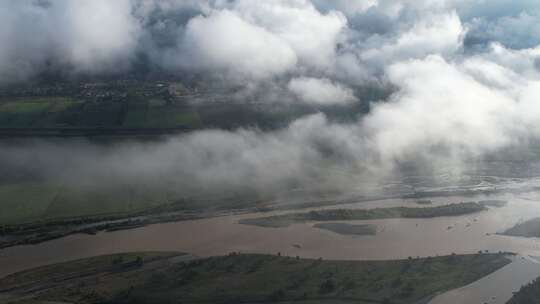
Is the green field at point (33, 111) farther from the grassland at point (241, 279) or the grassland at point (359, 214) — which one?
the grassland at point (241, 279)

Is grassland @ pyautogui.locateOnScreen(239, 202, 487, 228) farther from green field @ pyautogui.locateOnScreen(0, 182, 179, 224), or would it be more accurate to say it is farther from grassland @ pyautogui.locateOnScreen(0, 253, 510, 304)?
green field @ pyautogui.locateOnScreen(0, 182, 179, 224)

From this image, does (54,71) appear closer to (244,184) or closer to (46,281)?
(244,184)

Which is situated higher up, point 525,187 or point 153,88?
point 153,88

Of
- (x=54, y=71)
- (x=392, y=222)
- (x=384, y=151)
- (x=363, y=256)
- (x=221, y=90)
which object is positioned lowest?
(x=363, y=256)

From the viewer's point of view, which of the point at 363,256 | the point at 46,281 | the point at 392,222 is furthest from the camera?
the point at 392,222

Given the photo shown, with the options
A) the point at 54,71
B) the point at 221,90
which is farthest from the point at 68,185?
the point at 54,71

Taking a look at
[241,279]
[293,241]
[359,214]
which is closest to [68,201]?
[293,241]

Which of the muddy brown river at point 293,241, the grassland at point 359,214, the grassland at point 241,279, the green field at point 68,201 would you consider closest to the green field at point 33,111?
the green field at point 68,201

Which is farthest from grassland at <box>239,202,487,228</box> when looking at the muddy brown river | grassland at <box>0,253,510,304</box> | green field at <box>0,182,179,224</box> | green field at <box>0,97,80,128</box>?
green field at <box>0,97,80,128</box>
